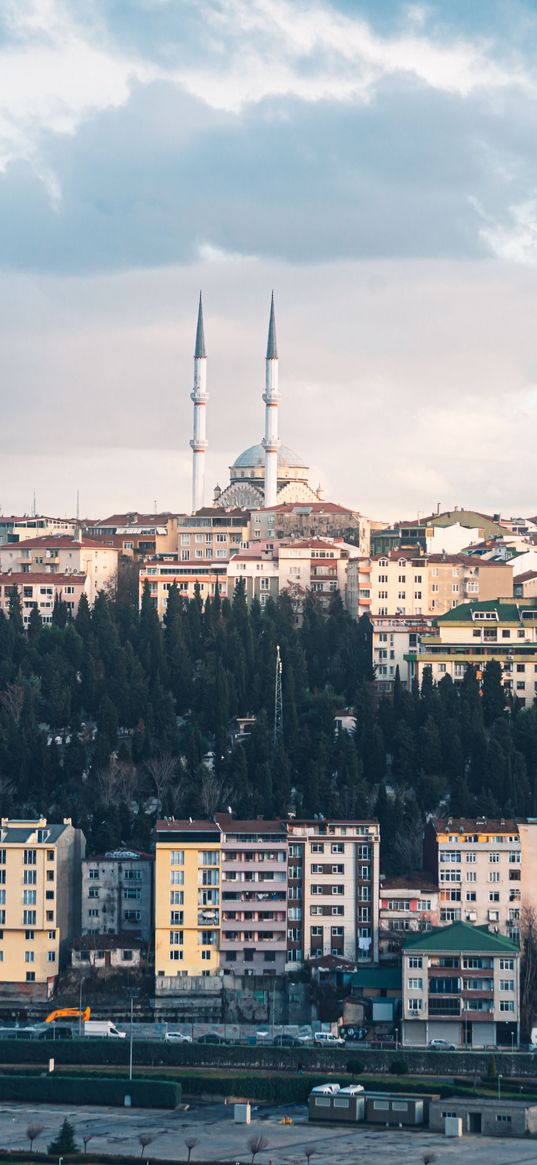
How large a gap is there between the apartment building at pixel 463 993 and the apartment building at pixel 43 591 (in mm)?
40934

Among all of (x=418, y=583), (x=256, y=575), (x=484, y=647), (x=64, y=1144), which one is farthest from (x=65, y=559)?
(x=64, y=1144)

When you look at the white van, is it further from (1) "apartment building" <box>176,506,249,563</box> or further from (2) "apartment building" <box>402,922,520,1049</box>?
(1) "apartment building" <box>176,506,249,563</box>

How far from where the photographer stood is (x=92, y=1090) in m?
67.4

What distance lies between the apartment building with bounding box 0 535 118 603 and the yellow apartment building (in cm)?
3846

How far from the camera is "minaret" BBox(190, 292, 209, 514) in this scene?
13100 cm

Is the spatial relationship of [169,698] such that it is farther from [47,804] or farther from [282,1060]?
[282,1060]

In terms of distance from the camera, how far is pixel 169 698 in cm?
9388

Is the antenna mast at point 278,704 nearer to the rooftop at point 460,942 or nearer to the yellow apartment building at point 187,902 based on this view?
the yellow apartment building at point 187,902

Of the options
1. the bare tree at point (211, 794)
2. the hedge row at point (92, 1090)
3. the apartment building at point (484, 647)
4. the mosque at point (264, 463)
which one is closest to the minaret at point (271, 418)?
the mosque at point (264, 463)

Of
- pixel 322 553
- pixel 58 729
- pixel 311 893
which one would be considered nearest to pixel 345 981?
pixel 311 893

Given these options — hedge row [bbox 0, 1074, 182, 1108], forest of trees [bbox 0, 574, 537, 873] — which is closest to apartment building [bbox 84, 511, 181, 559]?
forest of trees [bbox 0, 574, 537, 873]

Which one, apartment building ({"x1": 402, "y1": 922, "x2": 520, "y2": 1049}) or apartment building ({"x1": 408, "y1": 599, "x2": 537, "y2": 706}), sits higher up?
apartment building ({"x1": 408, "y1": 599, "x2": 537, "y2": 706})

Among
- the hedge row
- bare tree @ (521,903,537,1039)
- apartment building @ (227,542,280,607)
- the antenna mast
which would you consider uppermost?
apartment building @ (227,542,280,607)

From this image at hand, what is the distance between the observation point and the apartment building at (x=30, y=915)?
78.5 meters
